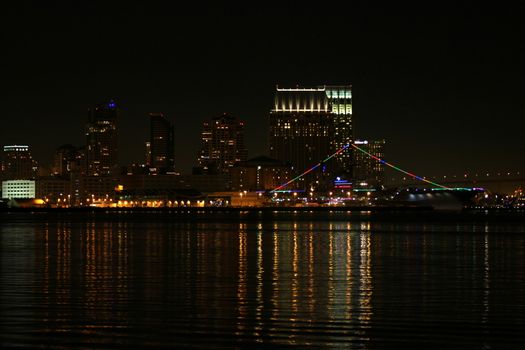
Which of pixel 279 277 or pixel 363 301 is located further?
pixel 279 277

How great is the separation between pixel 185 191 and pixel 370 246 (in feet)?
501

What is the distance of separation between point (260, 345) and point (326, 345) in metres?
0.94

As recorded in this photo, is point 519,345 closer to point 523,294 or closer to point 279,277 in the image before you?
point 523,294

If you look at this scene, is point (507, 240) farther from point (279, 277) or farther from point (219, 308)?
point (219, 308)

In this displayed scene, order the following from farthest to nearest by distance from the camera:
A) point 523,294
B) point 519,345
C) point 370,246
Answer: point 370,246 → point 523,294 → point 519,345

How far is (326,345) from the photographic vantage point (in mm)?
12945

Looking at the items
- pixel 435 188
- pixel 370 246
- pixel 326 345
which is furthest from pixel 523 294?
pixel 435 188

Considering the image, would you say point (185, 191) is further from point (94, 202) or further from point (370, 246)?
point (370, 246)

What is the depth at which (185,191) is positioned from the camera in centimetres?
18925

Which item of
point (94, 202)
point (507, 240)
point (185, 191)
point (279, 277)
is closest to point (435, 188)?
point (185, 191)

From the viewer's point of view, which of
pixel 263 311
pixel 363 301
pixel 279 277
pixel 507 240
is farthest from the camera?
pixel 507 240

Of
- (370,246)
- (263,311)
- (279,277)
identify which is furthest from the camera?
(370,246)

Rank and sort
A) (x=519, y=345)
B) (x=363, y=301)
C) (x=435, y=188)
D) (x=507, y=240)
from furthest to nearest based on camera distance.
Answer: (x=435, y=188) → (x=507, y=240) → (x=363, y=301) → (x=519, y=345)

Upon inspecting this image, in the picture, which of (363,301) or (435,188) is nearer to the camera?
(363,301)
